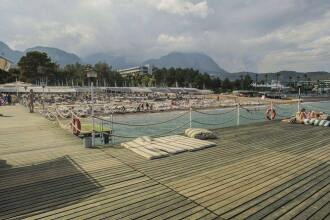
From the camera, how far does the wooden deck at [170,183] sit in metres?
4.16

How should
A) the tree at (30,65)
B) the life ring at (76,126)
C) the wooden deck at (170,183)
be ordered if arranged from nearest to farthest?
1. the wooden deck at (170,183)
2. the life ring at (76,126)
3. the tree at (30,65)

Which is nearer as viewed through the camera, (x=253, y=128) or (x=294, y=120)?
(x=253, y=128)

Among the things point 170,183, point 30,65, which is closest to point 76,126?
point 170,183

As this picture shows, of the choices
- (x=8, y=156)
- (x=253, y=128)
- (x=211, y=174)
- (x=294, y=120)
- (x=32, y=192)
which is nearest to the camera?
(x=32, y=192)

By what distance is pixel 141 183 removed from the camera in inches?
209

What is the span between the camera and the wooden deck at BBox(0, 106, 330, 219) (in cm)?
416

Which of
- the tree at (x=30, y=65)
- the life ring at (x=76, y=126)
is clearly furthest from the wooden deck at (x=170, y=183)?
the tree at (x=30, y=65)

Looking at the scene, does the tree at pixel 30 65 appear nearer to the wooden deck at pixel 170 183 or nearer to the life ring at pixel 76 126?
the life ring at pixel 76 126

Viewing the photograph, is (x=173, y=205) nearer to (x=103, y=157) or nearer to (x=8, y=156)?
(x=103, y=157)

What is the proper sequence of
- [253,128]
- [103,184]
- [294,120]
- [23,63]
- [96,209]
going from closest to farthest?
[96,209] → [103,184] → [253,128] → [294,120] → [23,63]

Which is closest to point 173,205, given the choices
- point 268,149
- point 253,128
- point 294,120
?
point 268,149

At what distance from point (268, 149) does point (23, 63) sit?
85383mm

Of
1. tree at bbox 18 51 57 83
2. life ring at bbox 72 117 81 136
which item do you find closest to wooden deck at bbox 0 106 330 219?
life ring at bbox 72 117 81 136

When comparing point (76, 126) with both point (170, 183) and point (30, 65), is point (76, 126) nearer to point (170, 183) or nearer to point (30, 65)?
point (170, 183)
